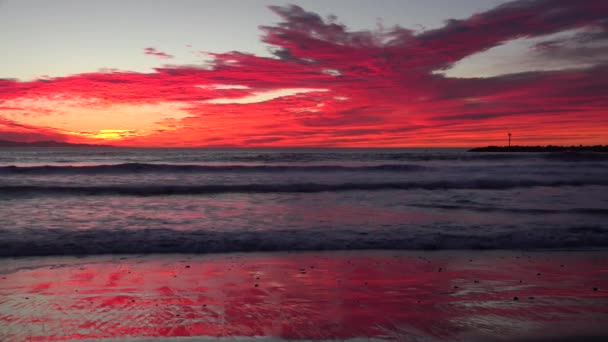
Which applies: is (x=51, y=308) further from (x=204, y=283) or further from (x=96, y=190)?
(x=96, y=190)

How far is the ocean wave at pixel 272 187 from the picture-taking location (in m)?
17.1

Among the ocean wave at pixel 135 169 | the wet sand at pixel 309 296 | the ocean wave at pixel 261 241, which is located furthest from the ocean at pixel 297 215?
the ocean wave at pixel 135 169

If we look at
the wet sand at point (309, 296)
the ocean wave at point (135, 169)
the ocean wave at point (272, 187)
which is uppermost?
the ocean wave at point (135, 169)

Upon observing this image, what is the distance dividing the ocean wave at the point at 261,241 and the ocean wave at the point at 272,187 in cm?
888

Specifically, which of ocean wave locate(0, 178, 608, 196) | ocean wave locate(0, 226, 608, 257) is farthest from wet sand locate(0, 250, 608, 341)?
ocean wave locate(0, 178, 608, 196)

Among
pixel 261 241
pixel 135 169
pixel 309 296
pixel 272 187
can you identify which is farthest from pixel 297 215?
pixel 135 169

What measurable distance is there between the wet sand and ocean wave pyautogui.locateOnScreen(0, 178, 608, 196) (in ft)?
35.9

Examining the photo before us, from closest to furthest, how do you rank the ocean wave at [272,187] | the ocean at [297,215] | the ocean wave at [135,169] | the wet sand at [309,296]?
the wet sand at [309,296]
the ocean at [297,215]
the ocean wave at [272,187]
the ocean wave at [135,169]

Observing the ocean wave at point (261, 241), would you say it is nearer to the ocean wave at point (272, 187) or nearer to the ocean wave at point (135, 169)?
the ocean wave at point (272, 187)

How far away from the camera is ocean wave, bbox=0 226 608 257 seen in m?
7.58

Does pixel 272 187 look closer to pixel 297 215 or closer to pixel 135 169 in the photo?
pixel 297 215

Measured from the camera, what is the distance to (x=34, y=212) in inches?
456

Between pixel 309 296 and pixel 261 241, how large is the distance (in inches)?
128

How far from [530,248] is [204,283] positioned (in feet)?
19.6
